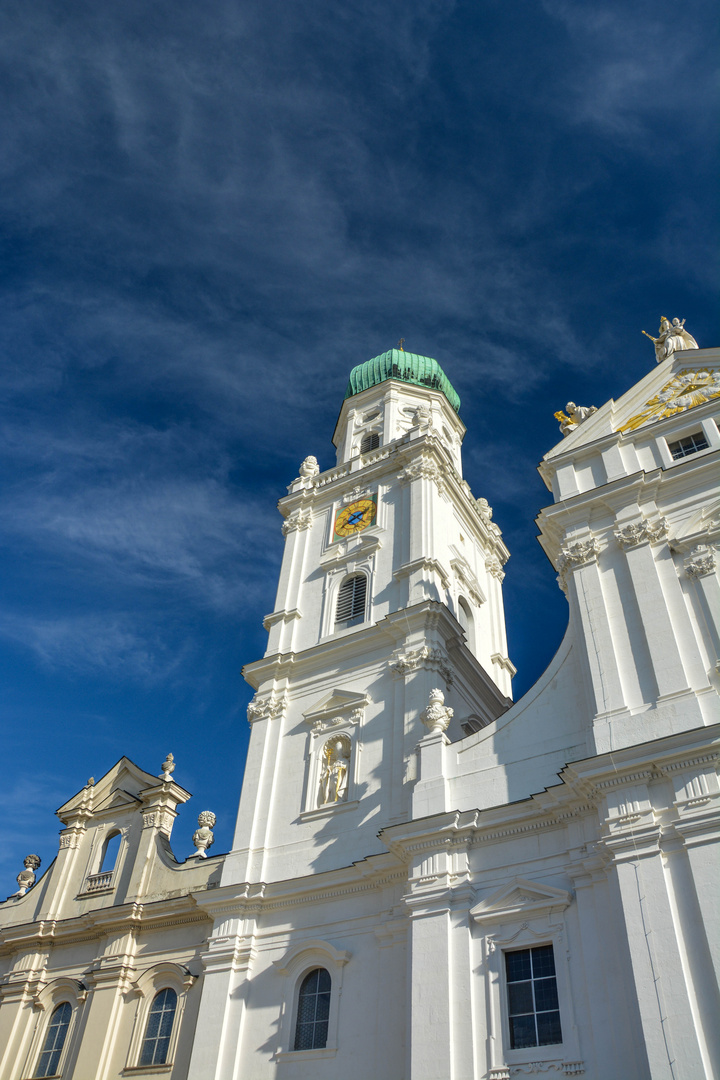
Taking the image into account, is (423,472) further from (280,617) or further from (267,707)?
(267,707)

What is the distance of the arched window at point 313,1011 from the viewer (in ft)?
62.7

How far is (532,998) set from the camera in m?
16.2

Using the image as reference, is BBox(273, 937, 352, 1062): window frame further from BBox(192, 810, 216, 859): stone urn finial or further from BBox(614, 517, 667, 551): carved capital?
BBox(614, 517, 667, 551): carved capital

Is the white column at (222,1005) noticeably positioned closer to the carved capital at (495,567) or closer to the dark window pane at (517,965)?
the dark window pane at (517,965)

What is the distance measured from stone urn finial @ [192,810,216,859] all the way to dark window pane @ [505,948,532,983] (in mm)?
11914

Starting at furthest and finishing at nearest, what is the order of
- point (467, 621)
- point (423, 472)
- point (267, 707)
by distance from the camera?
point (423, 472) < point (467, 621) < point (267, 707)

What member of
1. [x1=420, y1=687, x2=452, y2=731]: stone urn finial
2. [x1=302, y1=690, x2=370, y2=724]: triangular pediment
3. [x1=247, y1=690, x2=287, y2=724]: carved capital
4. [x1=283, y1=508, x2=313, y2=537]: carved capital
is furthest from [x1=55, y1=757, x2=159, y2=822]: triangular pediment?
[x1=420, y1=687, x2=452, y2=731]: stone urn finial

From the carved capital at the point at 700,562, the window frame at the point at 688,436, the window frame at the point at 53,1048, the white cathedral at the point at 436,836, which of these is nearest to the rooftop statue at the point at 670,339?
the white cathedral at the point at 436,836

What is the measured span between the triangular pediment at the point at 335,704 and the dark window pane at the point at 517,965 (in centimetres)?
877

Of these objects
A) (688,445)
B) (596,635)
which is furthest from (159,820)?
(688,445)

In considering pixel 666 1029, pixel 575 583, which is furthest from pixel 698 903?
pixel 575 583

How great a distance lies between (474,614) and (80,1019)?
1720cm

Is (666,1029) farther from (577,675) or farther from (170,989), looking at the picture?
(170,989)

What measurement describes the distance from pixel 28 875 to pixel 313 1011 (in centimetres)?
1548
